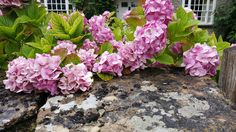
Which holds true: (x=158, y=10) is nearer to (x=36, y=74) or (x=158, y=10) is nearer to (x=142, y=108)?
(x=142, y=108)

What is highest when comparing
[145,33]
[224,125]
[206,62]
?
[145,33]

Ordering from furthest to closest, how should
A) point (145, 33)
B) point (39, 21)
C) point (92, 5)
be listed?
point (92, 5), point (39, 21), point (145, 33)

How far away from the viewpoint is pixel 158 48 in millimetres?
1499

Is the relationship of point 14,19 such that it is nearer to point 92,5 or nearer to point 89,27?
point 89,27

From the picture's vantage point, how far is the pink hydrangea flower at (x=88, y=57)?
5.06 feet

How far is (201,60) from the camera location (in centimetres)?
154

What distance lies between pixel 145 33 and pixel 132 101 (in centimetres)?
32

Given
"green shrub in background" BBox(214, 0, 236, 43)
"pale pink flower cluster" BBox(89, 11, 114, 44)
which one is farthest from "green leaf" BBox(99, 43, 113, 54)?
"green shrub in background" BBox(214, 0, 236, 43)

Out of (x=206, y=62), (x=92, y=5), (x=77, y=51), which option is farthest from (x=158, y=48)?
(x=92, y=5)

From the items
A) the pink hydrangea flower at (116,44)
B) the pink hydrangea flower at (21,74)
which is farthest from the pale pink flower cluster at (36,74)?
the pink hydrangea flower at (116,44)

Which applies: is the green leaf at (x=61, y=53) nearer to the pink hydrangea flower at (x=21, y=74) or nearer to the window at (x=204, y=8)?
the pink hydrangea flower at (x=21, y=74)

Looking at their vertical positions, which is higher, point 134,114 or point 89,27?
point 89,27

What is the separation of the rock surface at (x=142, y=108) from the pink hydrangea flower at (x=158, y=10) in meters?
0.28

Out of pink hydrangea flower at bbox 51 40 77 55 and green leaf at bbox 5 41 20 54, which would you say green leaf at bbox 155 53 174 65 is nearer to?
pink hydrangea flower at bbox 51 40 77 55
